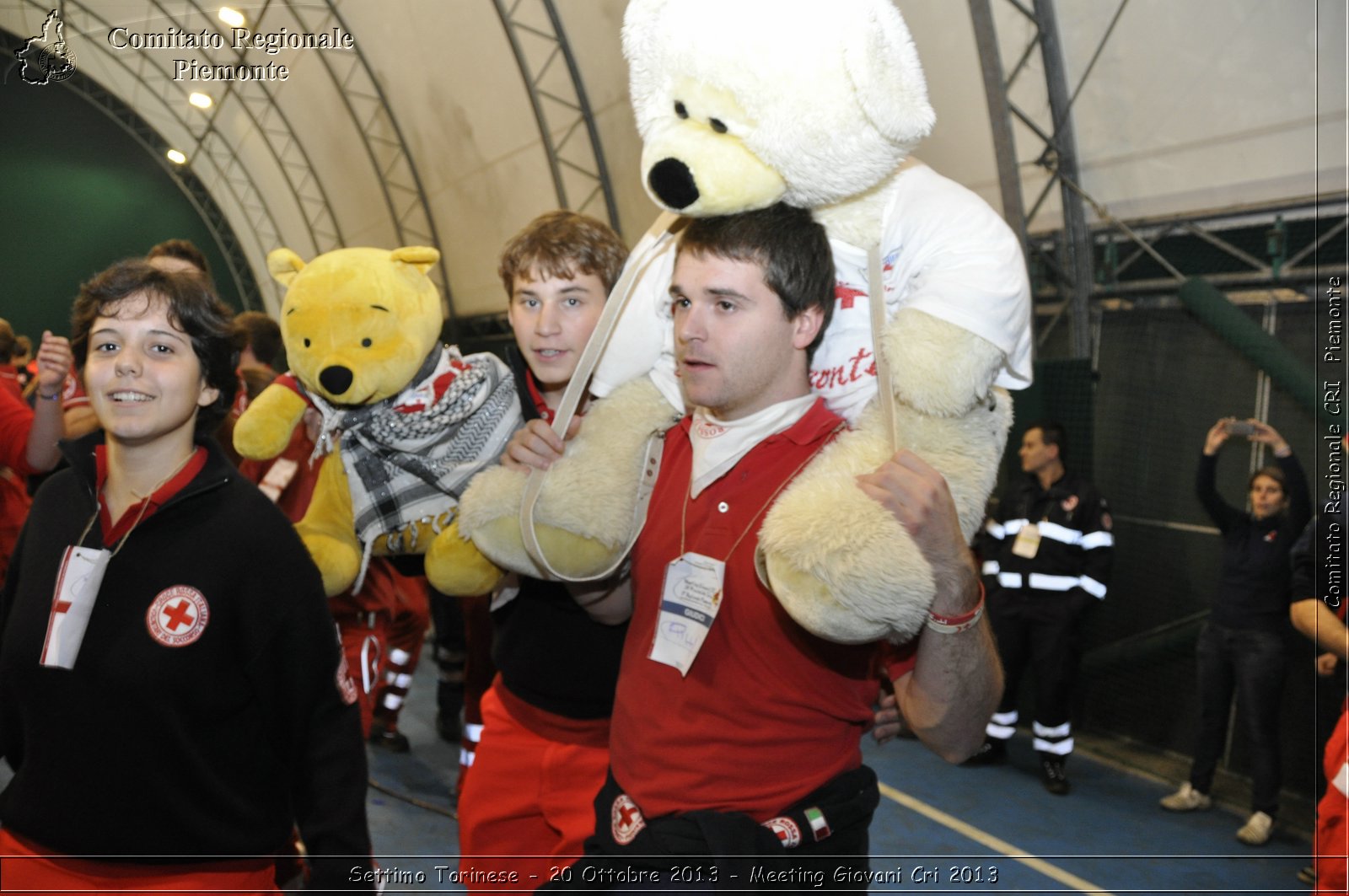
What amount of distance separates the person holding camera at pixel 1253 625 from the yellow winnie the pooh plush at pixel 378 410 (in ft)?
→ 10.5

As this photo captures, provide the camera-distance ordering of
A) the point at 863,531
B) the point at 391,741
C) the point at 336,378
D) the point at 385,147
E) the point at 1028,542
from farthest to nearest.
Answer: the point at 1028,542, the point at 391,741, the point at 385,147, the point at 336,378, the point at 863,531

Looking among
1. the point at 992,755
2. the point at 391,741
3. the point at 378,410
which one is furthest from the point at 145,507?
the point at 992,755

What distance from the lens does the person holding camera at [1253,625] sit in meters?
4.00

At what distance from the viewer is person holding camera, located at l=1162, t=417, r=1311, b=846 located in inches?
157

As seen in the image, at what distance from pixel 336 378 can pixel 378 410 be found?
119 millimetres

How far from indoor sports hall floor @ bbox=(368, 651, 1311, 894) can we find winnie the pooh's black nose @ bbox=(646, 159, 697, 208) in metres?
2.32

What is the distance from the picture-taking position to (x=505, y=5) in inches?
121

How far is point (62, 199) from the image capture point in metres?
2.05

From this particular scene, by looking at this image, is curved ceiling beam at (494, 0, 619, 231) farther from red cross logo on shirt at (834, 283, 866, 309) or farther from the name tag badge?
the name tag badge

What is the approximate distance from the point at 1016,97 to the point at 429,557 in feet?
15.0

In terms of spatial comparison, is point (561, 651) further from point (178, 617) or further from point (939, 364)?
point (939, 364)

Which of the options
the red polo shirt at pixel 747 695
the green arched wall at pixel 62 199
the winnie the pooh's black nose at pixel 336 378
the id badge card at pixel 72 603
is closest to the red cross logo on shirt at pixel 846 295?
the red polo shirt at pixel 747 695

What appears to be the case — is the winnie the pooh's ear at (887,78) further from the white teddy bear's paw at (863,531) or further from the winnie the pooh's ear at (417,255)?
the winnie the pooh's ear at (417,255)

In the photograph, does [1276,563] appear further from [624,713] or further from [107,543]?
[107,543]
